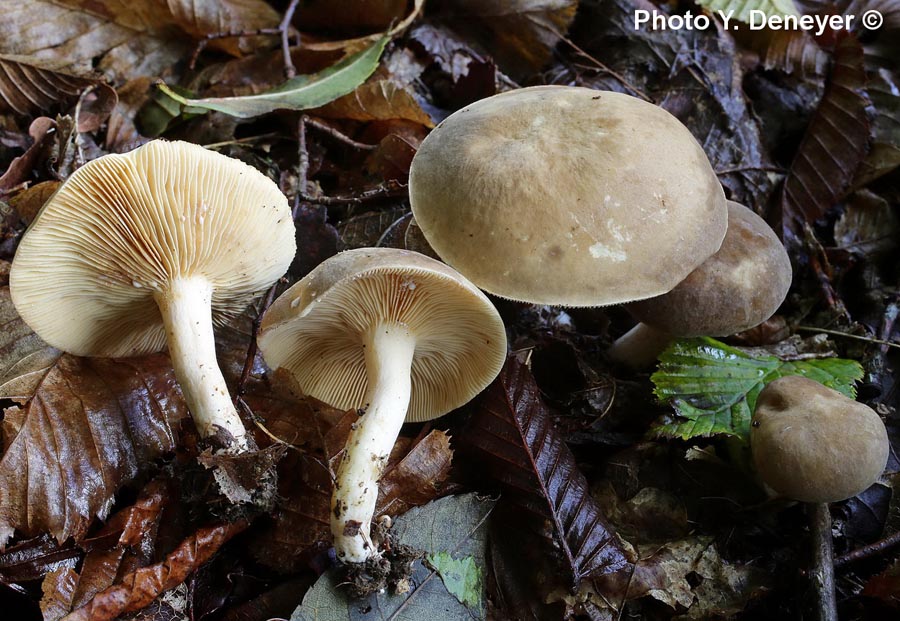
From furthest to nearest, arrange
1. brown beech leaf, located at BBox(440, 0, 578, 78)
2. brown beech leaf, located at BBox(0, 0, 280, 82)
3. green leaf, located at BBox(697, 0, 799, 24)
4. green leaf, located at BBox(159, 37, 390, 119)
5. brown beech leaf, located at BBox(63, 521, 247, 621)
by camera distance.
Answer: brown beech leaf, located at BBox(440, 0, 578, 78), green leaf, located at BBox(697, 0, 799, 24), brown beech leaf, located at BBox(0, 0, 280, 82), green leaf, located at BBox(159, 37, 390, 119), brown beech leaf, located at BBox(63, 521, 247, 621)

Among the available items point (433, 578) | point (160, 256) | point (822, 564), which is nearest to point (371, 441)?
point (433, 578)

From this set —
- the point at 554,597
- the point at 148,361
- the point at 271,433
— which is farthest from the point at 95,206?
the point at 554,597

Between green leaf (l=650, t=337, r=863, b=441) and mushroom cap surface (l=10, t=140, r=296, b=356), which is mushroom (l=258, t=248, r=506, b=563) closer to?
mushroom cap surface (l=10, t=140, r=296, b=356)

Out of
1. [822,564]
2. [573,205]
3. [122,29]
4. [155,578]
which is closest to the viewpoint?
[155,578]

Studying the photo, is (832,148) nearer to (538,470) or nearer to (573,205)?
(573,205)

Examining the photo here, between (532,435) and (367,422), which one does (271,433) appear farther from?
(532,435)

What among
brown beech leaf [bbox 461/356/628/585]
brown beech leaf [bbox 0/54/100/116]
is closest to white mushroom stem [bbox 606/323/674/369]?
brown beech leaf [bbox 461/356/628/585]

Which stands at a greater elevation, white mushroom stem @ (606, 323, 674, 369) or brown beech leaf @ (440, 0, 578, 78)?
brown beech leaf @ (440, 0, 578, 78)
